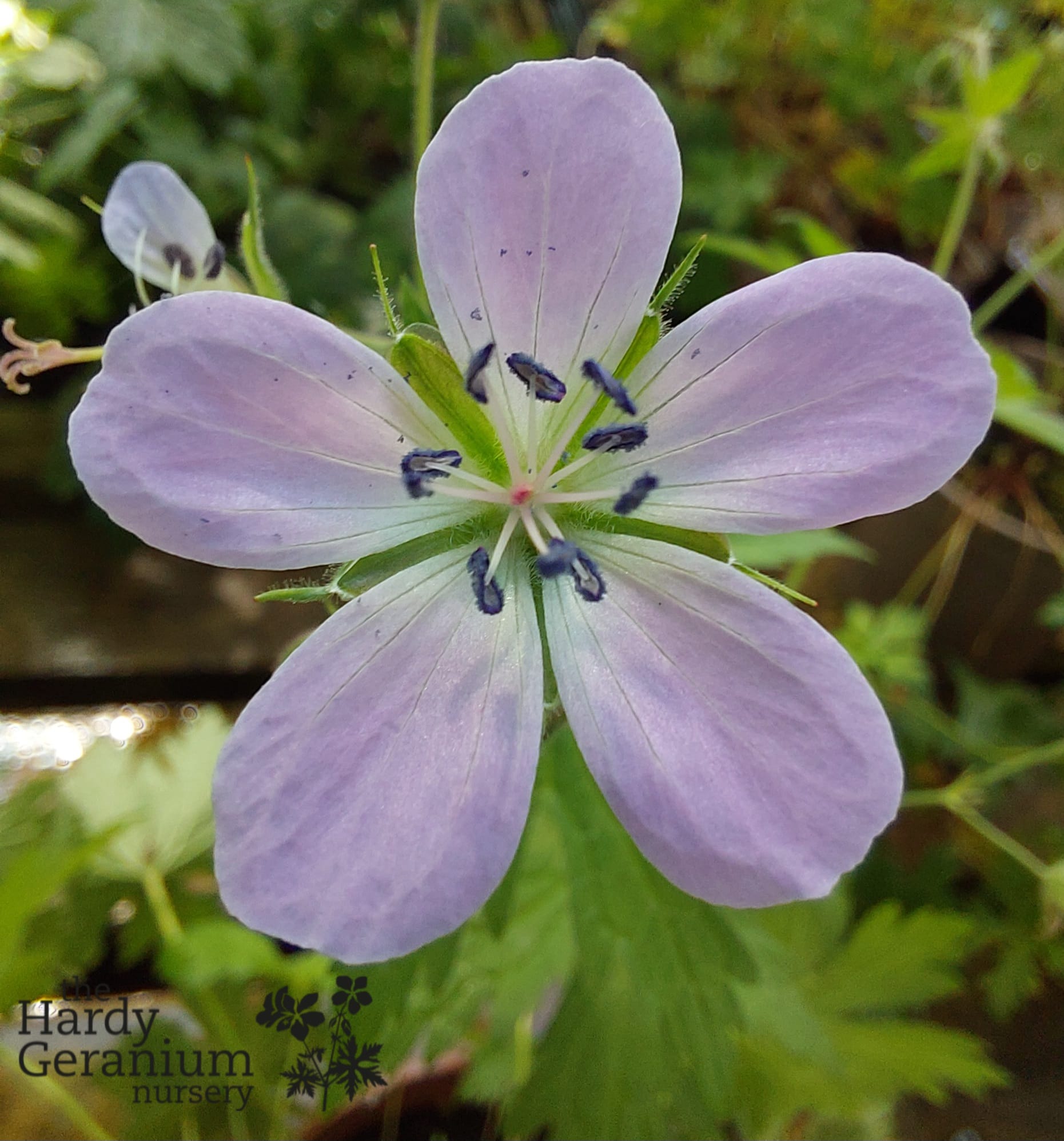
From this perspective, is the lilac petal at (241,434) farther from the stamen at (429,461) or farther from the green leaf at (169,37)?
the green leaf at (169,37)

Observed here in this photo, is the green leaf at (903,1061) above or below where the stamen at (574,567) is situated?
below

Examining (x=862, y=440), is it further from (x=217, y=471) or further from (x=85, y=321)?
(x=85, y=321)

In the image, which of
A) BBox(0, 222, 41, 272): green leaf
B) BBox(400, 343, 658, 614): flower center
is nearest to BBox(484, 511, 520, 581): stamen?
BBox(400, 343, 658, 614): flower center

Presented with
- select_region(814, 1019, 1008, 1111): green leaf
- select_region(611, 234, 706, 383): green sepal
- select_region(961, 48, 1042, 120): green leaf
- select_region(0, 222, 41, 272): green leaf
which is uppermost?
select_region(961, 48, 1042, 120): green leaf

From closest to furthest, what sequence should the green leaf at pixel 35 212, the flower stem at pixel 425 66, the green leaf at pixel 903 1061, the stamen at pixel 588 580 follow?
the stamen at pixel 588 580
the flower stem at pixel 425 66
the green leaf at pixel 903 1061
the green leaf at pixel 35 212

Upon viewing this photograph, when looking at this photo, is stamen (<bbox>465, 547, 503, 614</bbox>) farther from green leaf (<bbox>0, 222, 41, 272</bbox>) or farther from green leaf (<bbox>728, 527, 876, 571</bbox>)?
green leaf (<bbox>0, 222, 41, 272</bbox>)

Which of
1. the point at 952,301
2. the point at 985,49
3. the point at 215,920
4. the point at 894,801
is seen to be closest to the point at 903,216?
the point at 985,49

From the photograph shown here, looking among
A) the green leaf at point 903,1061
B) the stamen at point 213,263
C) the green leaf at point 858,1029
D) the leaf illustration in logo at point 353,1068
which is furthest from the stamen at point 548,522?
the green leaf at point 903,1061

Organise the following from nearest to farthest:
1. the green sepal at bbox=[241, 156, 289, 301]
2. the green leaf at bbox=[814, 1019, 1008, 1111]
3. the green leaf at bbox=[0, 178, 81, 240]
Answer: the green sepal at bbox=[241, 156, 289, 301] < the green leaf at bbox=[814, 1019, 1008, 1111] < the green leaf at bbox=[0, 178, 81, 240]
